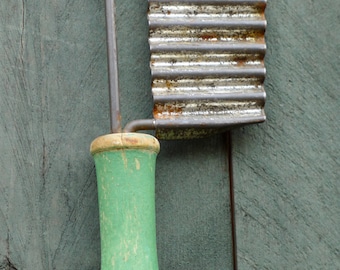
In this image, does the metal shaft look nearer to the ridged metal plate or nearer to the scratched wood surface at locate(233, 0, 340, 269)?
the ridged metal plate

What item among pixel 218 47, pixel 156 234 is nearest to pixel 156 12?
pixel 218 47

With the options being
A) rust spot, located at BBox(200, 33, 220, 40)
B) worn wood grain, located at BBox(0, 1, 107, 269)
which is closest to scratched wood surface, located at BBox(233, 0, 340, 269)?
rust spot, located at BBox(200, 33, 220, 40)

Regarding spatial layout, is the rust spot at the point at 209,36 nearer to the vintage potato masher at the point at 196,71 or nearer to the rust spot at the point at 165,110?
the vintage potato masher at the point at 196,71

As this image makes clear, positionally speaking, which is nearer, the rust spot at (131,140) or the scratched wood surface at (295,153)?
the rust spot at (131,140)

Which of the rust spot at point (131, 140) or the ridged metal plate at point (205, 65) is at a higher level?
the ridged metal plate at point (205, 65)

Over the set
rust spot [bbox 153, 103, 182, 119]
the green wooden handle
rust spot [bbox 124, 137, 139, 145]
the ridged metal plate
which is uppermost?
the ridged metal plate

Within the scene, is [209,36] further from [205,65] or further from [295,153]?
[295,153]

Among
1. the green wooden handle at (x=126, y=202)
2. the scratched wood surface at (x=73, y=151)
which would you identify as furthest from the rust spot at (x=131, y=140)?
the scratched wood surface at (x=73, y=151)
